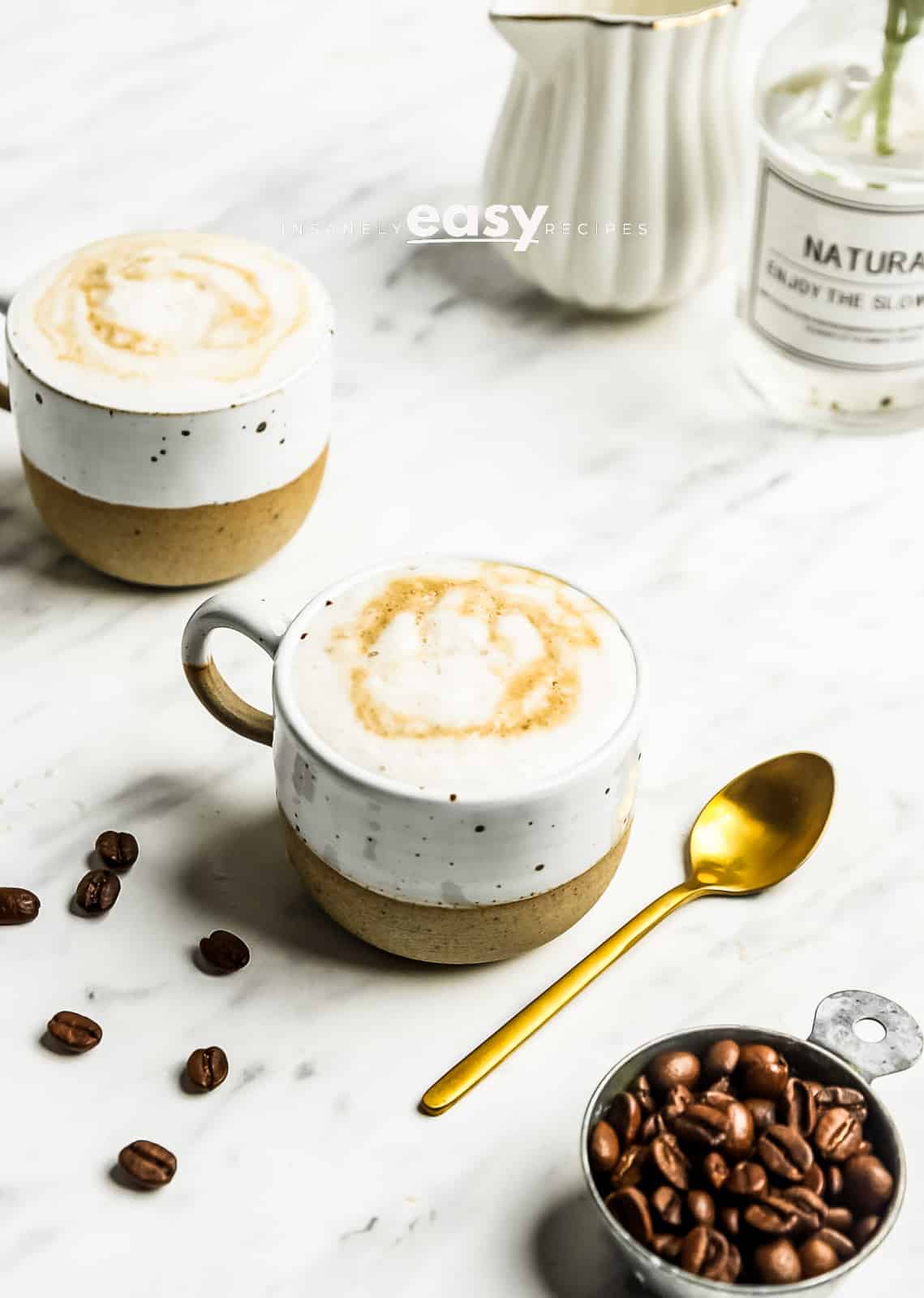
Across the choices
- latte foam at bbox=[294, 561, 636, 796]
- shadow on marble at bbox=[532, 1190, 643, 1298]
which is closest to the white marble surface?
shadow on marble at bbox=[532, 1190, 643, 1298]

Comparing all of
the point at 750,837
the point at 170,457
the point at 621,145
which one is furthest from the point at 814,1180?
the point at 621,145

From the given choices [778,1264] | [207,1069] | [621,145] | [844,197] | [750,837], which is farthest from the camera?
[621,145]

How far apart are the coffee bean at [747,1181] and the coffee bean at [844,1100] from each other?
47mm

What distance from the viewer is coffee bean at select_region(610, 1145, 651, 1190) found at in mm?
652

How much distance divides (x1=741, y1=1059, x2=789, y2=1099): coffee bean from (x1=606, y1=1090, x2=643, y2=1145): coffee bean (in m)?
0.05

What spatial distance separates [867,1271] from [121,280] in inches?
26.4

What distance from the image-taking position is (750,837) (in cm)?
85

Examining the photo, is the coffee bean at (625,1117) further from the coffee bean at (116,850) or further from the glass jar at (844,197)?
the glass jar at (844,197)

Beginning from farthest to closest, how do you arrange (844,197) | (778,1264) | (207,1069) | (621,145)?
(621,145), (844,197), (207,1069), (778,1264)

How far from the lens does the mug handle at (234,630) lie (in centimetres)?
78

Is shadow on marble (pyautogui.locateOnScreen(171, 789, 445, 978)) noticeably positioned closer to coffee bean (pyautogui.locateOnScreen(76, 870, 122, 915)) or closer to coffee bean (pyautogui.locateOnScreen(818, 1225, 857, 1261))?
coffee bean (pyautogui.locateOnScreen(76, 870, 122, 915))

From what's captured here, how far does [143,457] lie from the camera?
2.93ft

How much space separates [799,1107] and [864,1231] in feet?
0.19

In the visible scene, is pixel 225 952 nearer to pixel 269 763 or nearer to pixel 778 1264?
pixel 269 763
